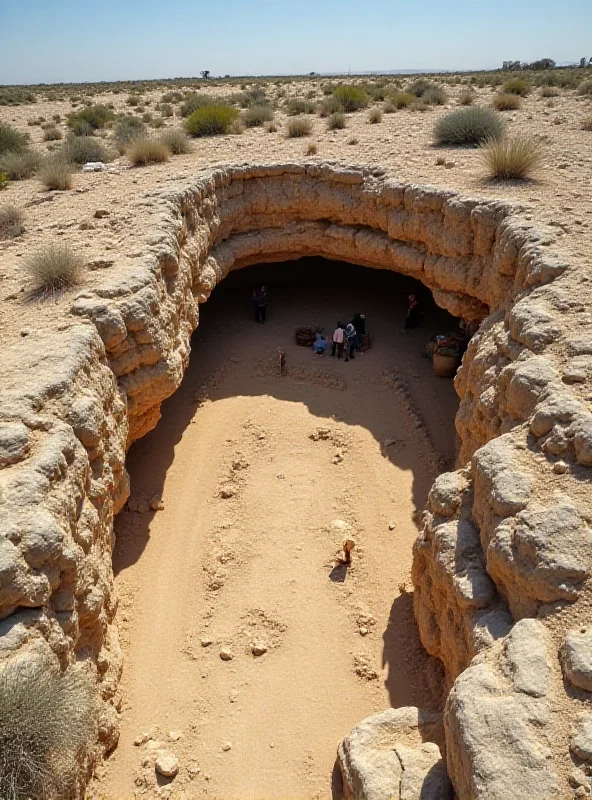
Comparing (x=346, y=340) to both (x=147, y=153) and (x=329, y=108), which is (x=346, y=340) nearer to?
(x=147, y=153)

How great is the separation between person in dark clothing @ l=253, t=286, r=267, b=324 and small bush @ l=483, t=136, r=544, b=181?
18.2 ft

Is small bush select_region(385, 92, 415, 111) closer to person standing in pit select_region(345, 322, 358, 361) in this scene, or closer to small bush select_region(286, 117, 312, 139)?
small bush select_region(286, 117, 312, 139)

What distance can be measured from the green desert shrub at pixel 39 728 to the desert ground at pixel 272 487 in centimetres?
137

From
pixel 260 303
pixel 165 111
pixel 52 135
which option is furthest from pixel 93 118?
pixel 260 303

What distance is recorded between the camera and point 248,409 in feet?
37.1

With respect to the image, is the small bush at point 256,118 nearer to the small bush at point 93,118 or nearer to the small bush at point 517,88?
the small bush at point 93,118

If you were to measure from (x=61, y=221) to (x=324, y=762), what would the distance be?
9411 mm

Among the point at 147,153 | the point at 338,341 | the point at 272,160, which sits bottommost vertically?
the point at 338,341

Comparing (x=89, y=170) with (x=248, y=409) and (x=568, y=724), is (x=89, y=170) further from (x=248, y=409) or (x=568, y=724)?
(x=568, y=724)

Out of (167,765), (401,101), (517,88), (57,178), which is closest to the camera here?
(167,765)

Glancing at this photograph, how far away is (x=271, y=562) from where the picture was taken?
8289mm

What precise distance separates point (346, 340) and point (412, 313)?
1.94 metres

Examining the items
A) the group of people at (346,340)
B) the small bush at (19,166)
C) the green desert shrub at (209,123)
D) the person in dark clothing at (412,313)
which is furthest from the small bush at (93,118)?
the person in dark clothing at (412,313)

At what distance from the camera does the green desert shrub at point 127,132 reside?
620 inches
